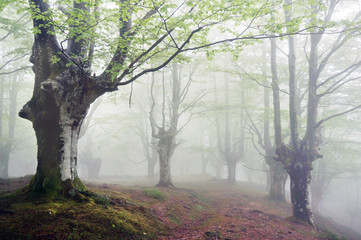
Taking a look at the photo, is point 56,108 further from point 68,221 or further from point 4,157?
point 4,157

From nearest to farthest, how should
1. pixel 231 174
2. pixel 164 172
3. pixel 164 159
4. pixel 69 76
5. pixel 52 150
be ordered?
1. pixel 52 150
2. pixel 69 76
3. pixel 164 172
4. pixel 164 159
5. pixel 231 174

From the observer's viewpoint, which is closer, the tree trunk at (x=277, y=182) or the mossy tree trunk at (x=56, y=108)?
the mossy tree trunk at (x=56, y=108)

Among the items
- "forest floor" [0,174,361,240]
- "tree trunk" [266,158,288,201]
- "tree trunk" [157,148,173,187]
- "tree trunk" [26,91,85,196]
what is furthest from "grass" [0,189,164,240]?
"tree trunk" [266,158,288,201]

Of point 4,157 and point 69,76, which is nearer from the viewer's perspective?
point 69,76

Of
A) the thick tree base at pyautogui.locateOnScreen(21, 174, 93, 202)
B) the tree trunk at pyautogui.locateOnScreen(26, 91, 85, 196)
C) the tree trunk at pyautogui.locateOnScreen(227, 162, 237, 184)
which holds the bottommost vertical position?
the tree trunk at pyautogui.locateOnScreen(227, 162, 237, 184)

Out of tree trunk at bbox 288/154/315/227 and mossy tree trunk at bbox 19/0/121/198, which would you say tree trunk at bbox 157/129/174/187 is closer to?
tree trunk at bbox 288/154/315/227

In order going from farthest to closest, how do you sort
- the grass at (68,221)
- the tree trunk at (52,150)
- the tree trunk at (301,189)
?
the tree trunk at (301,189) → the tree trunk at (52,150) → the grass at (68,221)

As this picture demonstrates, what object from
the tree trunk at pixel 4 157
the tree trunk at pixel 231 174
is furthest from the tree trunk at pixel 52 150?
the tree trunk at pixel 4 157

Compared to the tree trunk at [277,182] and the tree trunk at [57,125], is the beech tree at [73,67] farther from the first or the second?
the tree trunk at [277,182]

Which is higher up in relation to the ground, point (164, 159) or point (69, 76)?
point (69, 76)

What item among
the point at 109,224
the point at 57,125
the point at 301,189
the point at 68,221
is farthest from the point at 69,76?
the point at 301,189

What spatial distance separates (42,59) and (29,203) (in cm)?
408

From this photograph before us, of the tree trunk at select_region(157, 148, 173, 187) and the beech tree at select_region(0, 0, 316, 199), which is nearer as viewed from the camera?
the beech tree at select_region(0, 0, 316, 199)

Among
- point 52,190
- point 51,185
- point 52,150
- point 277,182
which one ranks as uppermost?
point 52,150
